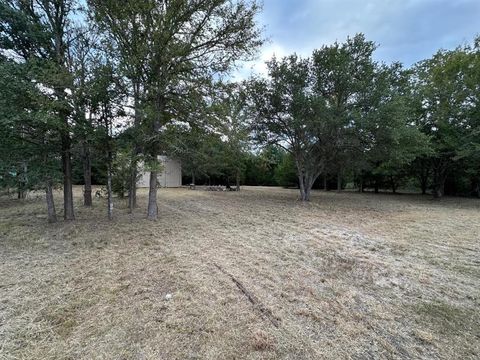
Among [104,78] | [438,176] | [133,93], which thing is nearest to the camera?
[104,78]

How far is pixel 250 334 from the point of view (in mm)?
2047

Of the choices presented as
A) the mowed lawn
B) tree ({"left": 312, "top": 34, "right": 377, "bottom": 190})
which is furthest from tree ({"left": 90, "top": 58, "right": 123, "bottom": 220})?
tree ({"left": 312, "top": 34, "right": 377, "bottom": 190})

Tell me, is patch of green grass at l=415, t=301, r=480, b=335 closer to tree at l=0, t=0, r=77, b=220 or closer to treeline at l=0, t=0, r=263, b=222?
treeline at l=0, t=0, r=263, b=222

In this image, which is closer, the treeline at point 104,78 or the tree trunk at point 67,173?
the treeline at point 104,78

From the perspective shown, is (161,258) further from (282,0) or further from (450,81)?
(450,81)

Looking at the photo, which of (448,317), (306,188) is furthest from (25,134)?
(306,188)

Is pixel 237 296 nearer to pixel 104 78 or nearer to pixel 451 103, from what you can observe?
pixel 104 78

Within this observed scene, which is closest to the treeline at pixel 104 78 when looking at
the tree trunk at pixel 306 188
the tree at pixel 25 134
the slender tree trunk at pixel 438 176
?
the tree at pixel 25 134

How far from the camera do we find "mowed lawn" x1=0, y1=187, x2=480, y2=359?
1.94 meters

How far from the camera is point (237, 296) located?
2.68 meters

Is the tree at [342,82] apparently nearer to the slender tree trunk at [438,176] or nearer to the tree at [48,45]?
the slender tree trunk at [438,176]

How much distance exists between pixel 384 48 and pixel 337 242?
998cm

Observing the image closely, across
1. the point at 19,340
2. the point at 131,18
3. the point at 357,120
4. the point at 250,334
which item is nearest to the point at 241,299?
the point at 250,334

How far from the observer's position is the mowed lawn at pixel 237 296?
A: 1.94 m
